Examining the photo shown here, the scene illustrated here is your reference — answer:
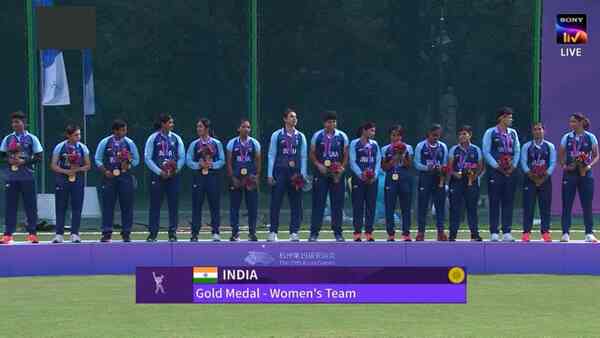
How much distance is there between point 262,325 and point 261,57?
39.8 ft

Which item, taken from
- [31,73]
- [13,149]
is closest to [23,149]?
[13,149]

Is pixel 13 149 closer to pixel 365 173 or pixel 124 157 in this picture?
pixel 124 157

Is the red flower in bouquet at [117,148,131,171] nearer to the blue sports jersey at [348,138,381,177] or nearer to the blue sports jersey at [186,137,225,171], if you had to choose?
the blue sports jersey at [186,137,225,171]

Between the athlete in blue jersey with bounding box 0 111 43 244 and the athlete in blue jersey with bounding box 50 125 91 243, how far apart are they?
32cm

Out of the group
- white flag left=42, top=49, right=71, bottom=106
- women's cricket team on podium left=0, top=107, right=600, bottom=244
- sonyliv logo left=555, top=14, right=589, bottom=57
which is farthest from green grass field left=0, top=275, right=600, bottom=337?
white flag left=42, top=49, right=71, bottom=106

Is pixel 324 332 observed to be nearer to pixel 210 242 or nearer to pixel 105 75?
pixel 210 242

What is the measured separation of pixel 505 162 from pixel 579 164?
3.38 ft

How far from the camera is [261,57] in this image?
2528 cm

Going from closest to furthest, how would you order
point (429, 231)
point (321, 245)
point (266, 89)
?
point (321, 245) < point (429, 231) < point (266, 89)

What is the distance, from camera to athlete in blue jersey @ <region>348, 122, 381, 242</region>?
1966 centimetres

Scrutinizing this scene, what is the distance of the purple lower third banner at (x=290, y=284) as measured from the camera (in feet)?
44.5

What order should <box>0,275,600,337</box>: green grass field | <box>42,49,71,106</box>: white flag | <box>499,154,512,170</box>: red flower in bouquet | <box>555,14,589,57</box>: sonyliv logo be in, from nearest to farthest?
1. <box>0,275,600,337</box>: green grass field
2. <box>499,154,512,170</box>: red flower in bouquet
3. <box>555,14,589,57</box>: sonyliv logo
4. <box>42,49,71,106</box>: white flag

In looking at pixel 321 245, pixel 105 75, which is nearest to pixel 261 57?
pixel 105 75

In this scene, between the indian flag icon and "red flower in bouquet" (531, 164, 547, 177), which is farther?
"red flower in bouquet" (531, 164, 547, 177)
